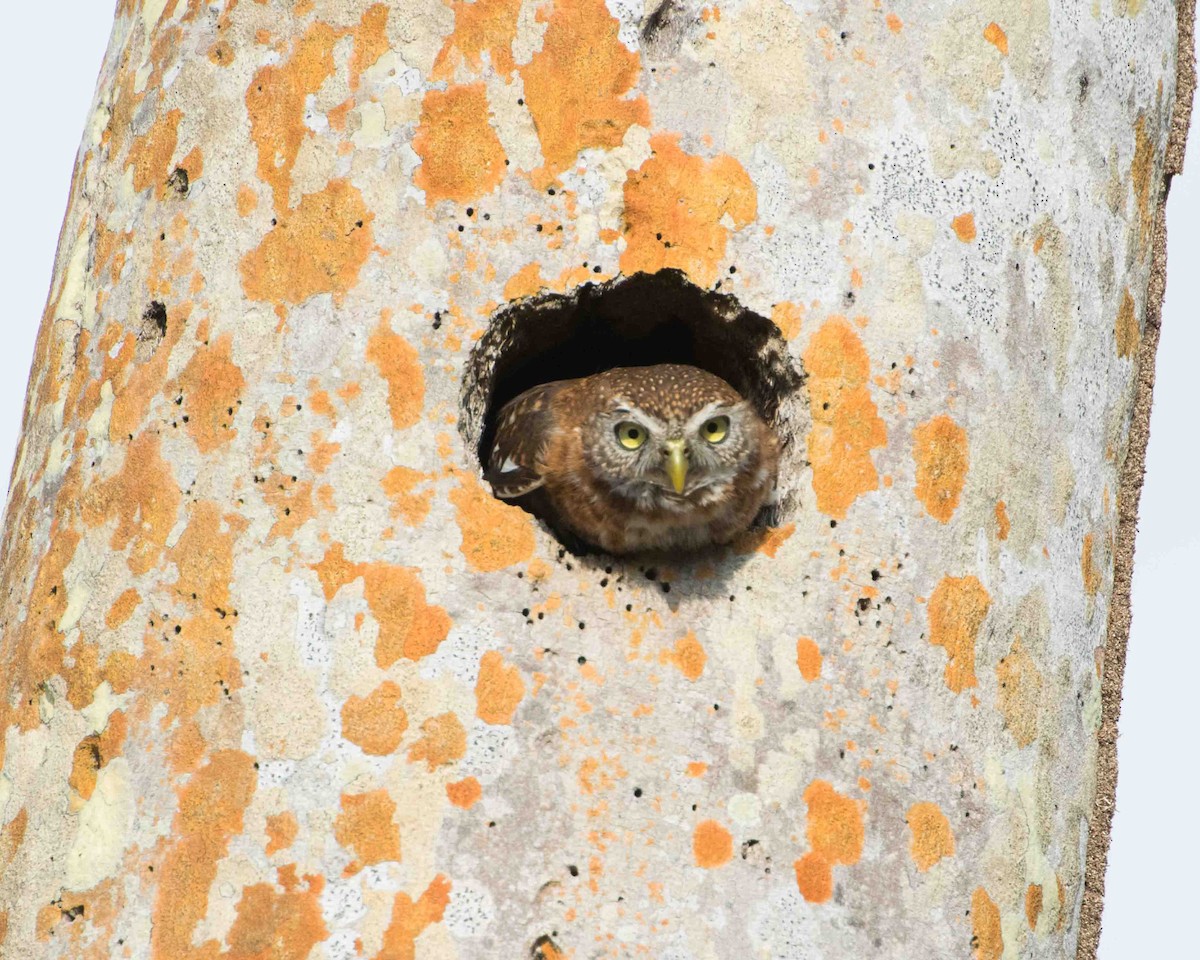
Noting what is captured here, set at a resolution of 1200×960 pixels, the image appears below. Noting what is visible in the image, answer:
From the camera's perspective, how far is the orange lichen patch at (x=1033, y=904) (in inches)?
161

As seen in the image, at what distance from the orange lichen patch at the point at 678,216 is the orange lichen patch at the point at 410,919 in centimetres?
148

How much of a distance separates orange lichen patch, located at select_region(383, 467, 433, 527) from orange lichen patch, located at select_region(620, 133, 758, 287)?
70cm

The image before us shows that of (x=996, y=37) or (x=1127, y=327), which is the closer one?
(x=996, y=37)

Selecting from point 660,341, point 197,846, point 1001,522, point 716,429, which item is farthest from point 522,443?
point 197,846

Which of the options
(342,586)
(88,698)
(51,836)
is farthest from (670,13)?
(51,836)

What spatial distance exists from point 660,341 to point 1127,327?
125 cm

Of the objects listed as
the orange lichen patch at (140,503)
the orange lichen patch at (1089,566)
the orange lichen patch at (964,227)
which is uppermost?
the orange lichen patch at (964,227)

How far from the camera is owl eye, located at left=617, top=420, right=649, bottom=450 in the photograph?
475 cm

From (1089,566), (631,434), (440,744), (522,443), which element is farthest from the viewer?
(522,443)

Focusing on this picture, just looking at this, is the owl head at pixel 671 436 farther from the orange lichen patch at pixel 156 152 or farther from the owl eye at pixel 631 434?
the orange lichen patch at pixel 156 152

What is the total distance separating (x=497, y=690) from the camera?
3885 millimetres

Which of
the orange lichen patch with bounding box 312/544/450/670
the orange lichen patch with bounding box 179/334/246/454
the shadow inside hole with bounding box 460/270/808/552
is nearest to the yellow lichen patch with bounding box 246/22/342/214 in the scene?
the orange lichen patch with bounding box 179/334/246/454

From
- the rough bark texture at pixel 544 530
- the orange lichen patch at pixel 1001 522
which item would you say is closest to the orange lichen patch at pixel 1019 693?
the rough bark texture at pixel 544 530

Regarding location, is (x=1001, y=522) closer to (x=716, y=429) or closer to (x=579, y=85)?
(x=716, y=429)
